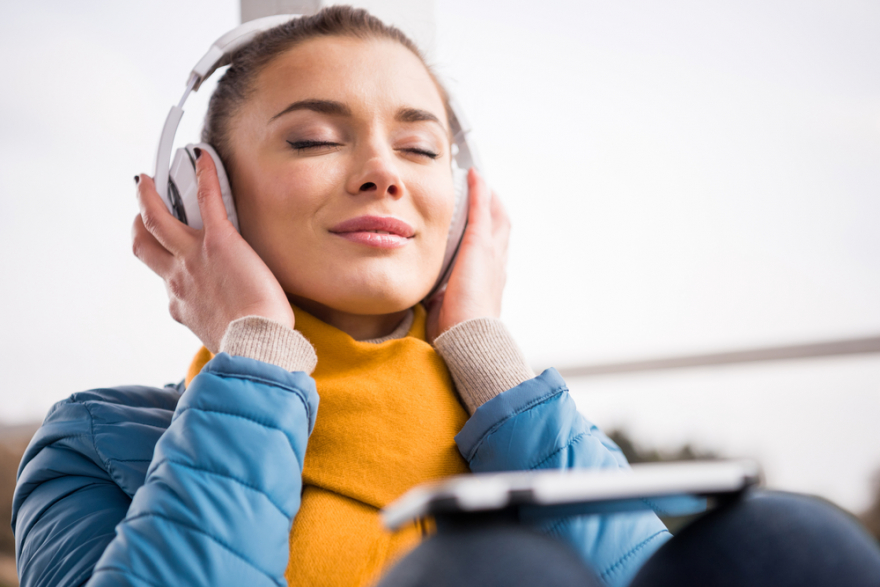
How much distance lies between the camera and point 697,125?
6.48ft

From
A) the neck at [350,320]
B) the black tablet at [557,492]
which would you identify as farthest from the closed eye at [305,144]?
the black tablet at [557,492]

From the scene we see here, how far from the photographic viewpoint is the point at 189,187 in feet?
3.35

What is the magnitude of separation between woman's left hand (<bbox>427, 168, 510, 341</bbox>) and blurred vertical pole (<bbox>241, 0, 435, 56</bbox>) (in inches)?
16.1

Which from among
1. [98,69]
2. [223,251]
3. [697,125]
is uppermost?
[98,69]

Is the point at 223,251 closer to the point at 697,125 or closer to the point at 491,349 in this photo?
the point at 491,349

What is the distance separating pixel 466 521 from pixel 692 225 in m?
1.81

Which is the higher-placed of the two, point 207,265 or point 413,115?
point 413,115

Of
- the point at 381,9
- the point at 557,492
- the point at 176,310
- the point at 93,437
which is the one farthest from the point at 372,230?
the point at 381,9

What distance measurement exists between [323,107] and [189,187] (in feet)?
0.96

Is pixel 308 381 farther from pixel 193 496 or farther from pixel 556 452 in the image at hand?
pixel 556 452

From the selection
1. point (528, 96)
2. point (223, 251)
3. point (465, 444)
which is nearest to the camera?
point (465, 444)

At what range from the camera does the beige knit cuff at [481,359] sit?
0.87 meters

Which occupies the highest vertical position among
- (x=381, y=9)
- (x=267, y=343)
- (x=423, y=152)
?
(x=381, y=9)

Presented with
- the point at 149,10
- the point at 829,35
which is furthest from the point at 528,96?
the point at 149,10
